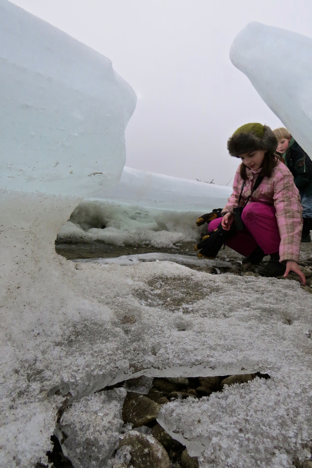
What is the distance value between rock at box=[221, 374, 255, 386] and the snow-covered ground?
2 centimetres

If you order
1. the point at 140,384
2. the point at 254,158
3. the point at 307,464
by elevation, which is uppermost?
the point at 254,158

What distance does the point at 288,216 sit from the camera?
4.63 ft

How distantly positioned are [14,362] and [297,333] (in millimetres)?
→ 866

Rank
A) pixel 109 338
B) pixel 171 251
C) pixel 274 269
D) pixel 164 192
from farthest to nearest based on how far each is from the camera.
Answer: pixel 164 192
pixel 171 251
pixel 274 269
pixel 109 338

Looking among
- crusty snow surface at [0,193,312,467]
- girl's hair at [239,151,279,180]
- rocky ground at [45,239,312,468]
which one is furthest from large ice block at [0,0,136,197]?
girl's hair at [239,151,279,180]

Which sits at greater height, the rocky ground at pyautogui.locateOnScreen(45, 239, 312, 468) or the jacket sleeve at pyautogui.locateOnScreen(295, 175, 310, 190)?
the jacket sleeve at pyautogui.locateOnScreen(295, 175, 310, 190)

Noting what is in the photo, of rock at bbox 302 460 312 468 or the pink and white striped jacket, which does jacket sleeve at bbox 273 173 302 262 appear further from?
rock at bbox 302 460 312 468

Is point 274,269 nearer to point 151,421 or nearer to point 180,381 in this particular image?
point 180,381

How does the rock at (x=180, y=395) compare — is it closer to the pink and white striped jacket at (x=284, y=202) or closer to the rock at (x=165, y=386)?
the rock at (x=165, y=386)

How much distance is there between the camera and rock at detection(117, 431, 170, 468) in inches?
19.4

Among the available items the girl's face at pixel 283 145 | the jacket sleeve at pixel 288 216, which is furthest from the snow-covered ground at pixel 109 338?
the girl's face at pixel 283 145

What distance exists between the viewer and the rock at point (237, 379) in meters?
0.70

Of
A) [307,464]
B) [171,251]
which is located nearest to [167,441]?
[307,464]

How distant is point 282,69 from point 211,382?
50.6 inches
